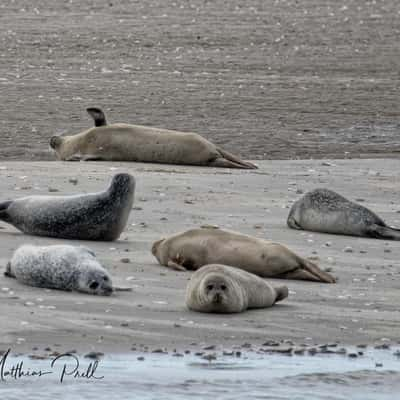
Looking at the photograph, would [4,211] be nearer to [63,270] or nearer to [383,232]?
[63,270]

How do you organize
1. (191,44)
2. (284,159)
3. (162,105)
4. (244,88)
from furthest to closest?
(191,44), (244,88), (162,105), (284,159)

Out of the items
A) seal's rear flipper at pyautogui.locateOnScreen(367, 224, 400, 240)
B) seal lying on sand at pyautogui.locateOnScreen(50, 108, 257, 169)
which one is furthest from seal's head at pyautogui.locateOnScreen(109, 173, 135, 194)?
seal lying on sand at pyautogui.locateOnScreen(50, 108, 257, 169)

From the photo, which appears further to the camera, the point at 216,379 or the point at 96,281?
the point at 96,281

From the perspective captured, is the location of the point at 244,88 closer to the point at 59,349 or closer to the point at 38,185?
the point at 38,185

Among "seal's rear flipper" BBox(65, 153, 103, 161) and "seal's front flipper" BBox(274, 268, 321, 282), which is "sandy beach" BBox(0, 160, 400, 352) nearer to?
"seal's front flipper" BBox(274, 268, 321, 282)

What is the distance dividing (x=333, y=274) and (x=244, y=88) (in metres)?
10.4

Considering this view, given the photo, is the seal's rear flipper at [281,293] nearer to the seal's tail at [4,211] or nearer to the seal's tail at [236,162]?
the seal's tail at [4,211]

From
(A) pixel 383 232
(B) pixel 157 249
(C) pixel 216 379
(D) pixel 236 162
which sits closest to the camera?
(C) pixel 216 379

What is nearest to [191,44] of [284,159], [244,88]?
[244,88]

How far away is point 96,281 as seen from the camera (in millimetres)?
7594

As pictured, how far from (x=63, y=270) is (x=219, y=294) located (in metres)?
0.89

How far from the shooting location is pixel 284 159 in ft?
47.3

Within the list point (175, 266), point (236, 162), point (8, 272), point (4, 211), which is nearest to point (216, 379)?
point (8, 272)

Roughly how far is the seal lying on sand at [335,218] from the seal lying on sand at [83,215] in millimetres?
1339
